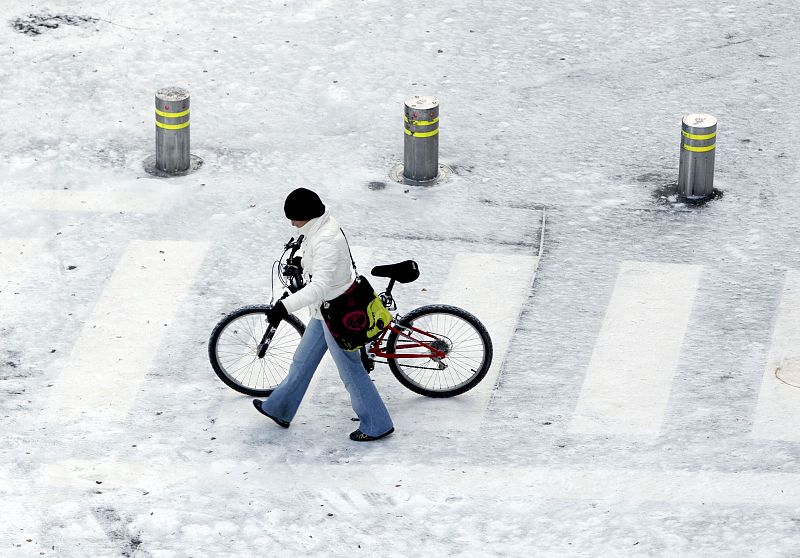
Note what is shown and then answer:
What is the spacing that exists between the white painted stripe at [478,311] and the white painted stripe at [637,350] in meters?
0.67

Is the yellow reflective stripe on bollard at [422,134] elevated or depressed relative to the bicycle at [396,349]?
elevated

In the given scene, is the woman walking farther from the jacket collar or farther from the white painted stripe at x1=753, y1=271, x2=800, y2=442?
the white painted stripe at x1=753, y1=271, x2=800, y2=442

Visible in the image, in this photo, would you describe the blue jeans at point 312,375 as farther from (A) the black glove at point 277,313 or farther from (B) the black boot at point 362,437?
(A) the black glove at point 277,313

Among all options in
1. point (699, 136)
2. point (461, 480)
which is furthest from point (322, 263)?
point (699, 136)

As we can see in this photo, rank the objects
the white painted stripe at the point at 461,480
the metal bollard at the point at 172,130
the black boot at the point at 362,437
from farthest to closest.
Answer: the metal bollard at the point at 172,130, the black boot at the point at 362,437, the white painted stripe at the point at 461,480

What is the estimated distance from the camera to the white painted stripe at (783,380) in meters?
10.3

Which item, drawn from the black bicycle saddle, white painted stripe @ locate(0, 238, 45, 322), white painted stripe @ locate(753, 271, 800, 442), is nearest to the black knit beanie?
the black bicycle saddle

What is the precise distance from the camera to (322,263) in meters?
9.77

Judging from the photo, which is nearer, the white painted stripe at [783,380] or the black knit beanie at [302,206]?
the black knit beanie at [302,206]

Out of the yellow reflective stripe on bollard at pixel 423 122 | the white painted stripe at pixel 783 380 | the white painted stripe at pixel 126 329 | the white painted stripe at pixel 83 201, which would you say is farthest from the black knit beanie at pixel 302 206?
the yellow reflective stripe on bollard at pixel 423 122

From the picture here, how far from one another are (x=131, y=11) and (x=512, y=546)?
990 centimetres

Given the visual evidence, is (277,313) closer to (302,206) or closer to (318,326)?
(318,326)

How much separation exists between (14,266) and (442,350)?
382 cm

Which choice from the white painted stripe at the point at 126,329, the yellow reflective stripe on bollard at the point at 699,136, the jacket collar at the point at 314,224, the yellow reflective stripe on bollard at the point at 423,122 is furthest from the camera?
the yellow reflective stripe on bollard at the point at 423,122
